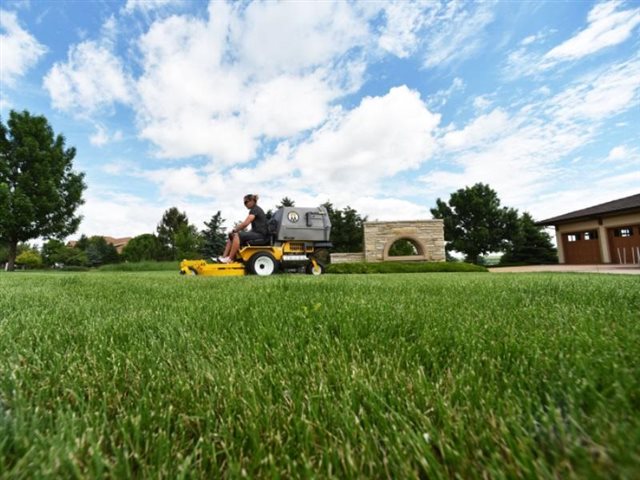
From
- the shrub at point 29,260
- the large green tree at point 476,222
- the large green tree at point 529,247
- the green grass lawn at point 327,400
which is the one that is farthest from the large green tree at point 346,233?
the shrub at point 29,260

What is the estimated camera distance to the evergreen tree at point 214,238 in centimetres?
2745

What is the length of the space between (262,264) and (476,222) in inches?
1127

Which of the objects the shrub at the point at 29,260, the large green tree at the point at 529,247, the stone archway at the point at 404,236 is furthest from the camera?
the shrub at the point at 29,260

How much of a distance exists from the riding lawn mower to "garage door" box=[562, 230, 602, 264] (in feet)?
64.1

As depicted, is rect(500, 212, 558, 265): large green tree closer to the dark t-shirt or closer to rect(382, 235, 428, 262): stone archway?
rect(382, 235, 428, 262): stone archway

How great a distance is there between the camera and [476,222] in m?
31.0

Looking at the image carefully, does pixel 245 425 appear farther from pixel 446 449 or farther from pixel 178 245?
pixel 178 245

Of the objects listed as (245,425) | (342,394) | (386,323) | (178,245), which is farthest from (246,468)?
(178,245)

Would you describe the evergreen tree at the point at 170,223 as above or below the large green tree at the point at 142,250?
above

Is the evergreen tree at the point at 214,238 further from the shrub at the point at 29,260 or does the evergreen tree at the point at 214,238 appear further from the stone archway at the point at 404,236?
the shrub at the point at 29,260

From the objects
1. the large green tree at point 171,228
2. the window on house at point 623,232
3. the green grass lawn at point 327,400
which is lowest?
the green grass lawn at point 327,400

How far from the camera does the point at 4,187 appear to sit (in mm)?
17188

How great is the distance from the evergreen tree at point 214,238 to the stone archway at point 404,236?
12.9 metres

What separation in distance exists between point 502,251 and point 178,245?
1204 inches
